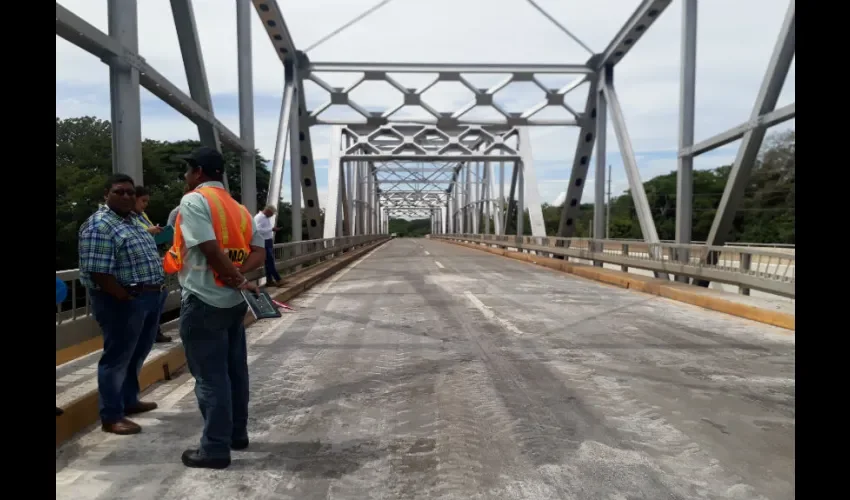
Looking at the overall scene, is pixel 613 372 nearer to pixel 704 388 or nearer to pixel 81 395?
pixel 704 388

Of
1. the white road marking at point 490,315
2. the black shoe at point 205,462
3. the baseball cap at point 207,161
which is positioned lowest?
the white road marking at point 490,315

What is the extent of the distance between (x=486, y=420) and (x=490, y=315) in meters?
5.25

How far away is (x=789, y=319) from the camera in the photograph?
8.05 metres

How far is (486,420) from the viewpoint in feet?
13.8

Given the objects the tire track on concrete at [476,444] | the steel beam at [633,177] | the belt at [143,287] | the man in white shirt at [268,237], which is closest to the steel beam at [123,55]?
the belt at [143,287]

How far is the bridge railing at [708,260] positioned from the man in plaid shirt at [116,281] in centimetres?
532

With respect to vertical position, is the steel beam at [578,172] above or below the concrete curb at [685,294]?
above

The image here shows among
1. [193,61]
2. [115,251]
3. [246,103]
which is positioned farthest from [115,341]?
[246,103]

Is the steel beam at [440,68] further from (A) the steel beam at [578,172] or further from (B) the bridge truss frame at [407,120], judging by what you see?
(A) the steel beam at [578,172]

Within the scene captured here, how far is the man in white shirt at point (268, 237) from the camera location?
39.7ft

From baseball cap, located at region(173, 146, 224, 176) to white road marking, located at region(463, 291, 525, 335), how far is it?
16.5 feet

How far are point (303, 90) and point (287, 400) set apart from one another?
1990 centimetres

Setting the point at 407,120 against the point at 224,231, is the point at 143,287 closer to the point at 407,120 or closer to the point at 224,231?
the point at 224,231

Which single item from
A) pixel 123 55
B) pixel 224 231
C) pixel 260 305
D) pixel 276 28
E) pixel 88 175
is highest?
pixel 276 28
